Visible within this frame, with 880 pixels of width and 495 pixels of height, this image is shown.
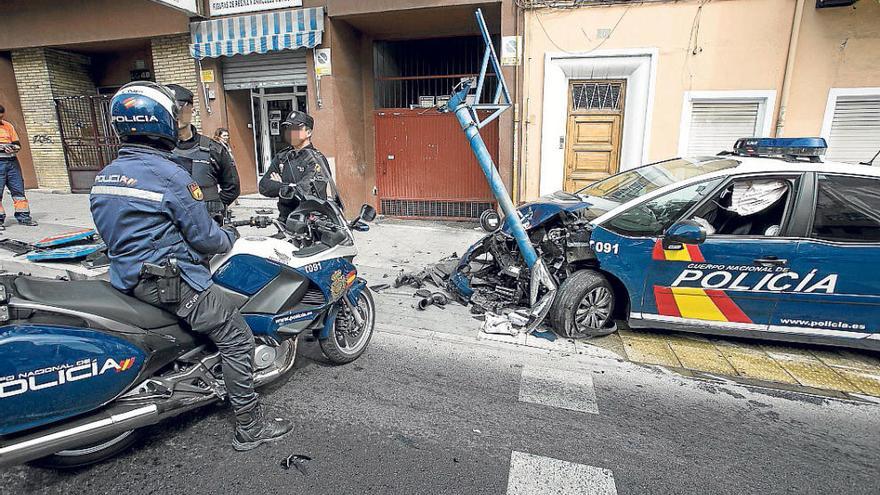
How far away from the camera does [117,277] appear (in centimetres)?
233

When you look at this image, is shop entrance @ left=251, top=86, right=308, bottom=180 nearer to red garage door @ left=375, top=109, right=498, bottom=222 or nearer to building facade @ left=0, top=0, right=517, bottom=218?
building facade @ left=0, top=0, right=517, bottom=218

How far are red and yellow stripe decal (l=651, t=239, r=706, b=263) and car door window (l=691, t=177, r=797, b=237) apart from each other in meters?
0.25

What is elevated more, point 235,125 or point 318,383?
point 235,125

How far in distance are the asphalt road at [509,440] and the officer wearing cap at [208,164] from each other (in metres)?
1.91

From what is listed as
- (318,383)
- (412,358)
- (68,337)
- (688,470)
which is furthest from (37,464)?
(688,470)

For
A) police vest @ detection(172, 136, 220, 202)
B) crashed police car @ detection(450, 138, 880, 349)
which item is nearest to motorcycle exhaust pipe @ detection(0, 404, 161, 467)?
police vest @ detection(172, 136, 220, 202)

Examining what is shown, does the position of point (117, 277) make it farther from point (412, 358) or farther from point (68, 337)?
point (412, 358)

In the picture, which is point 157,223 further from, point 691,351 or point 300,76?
point 300,76

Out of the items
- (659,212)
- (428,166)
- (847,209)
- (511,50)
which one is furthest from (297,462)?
(428,166)

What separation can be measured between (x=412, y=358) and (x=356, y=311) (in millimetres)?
635

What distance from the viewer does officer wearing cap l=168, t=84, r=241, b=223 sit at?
4258mm

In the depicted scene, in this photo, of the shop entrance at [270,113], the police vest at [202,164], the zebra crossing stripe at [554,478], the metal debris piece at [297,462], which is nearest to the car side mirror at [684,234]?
the zebra crossing stripe at [554,478]

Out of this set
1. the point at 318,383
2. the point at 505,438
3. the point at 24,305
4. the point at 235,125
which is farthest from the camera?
the point at 235,125

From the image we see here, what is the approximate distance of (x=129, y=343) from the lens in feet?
7.57
